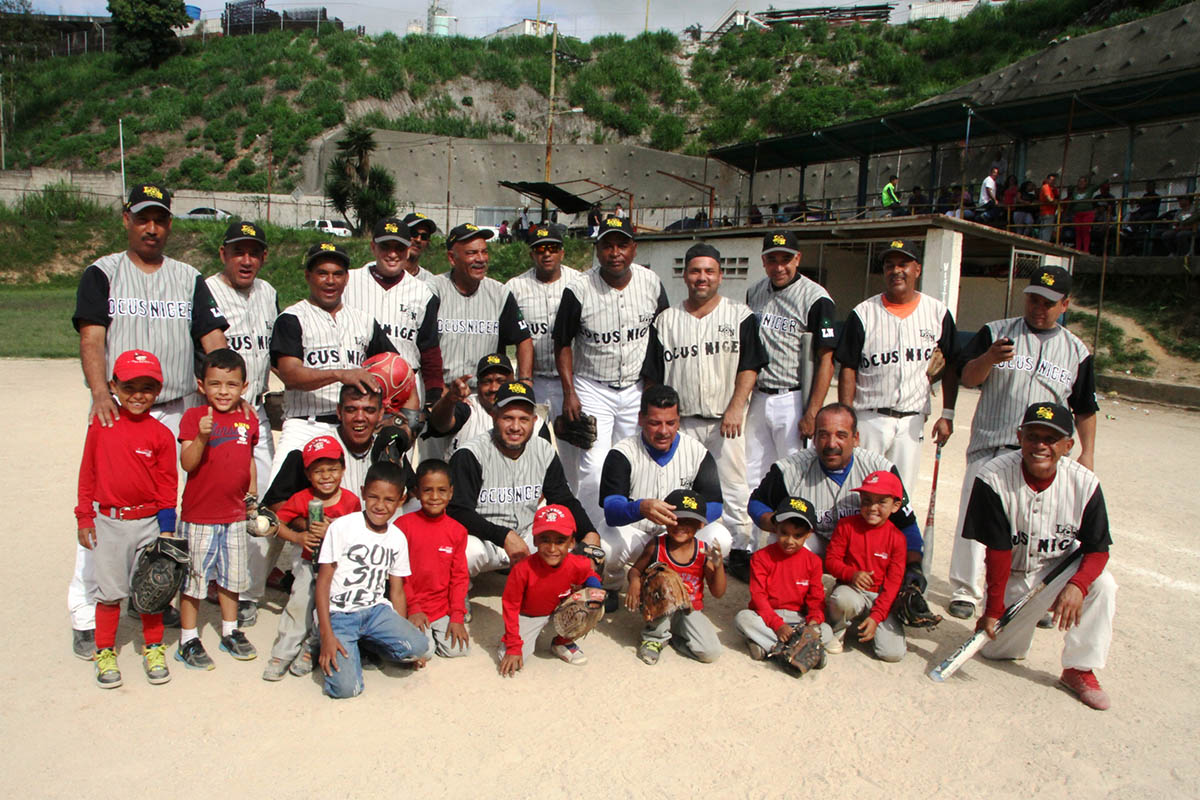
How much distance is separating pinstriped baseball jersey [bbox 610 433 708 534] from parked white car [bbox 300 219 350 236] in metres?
34.5

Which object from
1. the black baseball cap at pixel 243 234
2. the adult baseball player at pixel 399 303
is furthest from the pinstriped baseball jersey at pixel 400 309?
the black baseball cap at pixel 243 234

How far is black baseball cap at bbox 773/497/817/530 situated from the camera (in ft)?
13.8

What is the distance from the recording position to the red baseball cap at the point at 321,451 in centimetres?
401

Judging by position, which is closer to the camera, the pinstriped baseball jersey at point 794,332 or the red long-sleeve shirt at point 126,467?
the red long-sleeve shirt at point 126,467

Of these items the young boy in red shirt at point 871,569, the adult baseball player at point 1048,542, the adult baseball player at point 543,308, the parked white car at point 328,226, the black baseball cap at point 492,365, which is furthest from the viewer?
the parked white car at point 328,226

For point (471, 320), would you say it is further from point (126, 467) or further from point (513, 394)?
point (126, 467)

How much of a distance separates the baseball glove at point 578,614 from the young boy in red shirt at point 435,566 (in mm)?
540

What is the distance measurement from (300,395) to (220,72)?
216ft

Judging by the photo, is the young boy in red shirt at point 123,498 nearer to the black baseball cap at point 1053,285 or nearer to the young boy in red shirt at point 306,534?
the young boy in red shirt at point 306,534

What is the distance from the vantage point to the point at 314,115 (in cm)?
5259

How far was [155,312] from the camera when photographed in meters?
4.35

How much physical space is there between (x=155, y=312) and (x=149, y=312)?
0.03m

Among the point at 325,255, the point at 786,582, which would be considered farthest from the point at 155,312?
the point at 786,582

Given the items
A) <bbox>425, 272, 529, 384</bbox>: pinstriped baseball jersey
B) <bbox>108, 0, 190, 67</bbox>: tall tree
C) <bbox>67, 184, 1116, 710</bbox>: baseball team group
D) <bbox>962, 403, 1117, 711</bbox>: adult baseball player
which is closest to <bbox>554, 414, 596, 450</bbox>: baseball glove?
<bbox>67, 184, 1116, 710</bbox>: baseball team group
